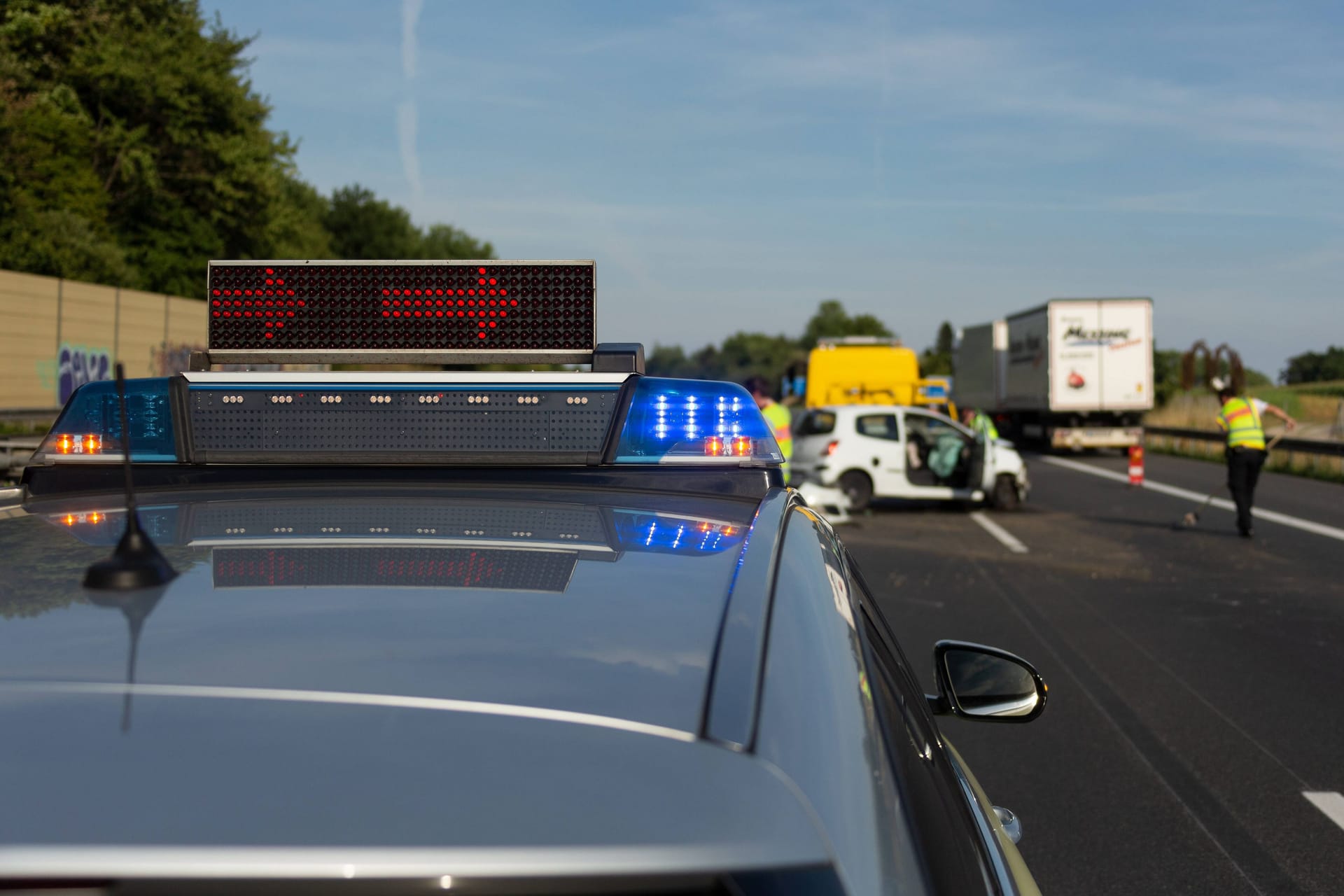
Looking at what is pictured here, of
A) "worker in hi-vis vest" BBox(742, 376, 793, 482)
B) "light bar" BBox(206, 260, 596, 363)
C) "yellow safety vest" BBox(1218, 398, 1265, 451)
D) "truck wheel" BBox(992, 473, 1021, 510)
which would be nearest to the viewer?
"light bar" BBox(206, 260, 596, 363)

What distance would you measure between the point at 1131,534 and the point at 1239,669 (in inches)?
334

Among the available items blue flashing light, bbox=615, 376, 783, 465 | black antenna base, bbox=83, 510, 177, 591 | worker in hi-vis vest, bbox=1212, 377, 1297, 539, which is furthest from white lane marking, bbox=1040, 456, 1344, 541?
black antenna base, bbox=83, 510, 177, 591

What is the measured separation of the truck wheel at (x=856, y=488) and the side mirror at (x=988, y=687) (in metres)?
17.9

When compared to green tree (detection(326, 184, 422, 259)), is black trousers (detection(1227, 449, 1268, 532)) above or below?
below

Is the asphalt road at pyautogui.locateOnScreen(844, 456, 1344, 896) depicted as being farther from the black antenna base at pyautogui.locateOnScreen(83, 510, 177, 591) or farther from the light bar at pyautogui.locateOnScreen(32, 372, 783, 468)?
the black antenna base at pyautogui.locateOnScreen(83, 510, 177, 591)

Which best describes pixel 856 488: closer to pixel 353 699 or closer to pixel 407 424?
pixel 407 424

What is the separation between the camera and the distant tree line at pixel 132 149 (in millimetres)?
40938

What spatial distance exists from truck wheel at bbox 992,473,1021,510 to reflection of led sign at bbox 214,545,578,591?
1913 centimetres

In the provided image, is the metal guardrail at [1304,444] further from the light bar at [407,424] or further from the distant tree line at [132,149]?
the distant tree line at [132,149]

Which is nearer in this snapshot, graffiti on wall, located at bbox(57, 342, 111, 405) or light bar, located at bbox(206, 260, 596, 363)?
light bar, located at bbox(206, 260, 596, 363)

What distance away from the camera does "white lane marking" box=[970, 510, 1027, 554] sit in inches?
615

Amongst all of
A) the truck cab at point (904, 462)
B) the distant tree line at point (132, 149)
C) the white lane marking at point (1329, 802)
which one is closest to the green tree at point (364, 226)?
the distant tree line at point (132, 149)

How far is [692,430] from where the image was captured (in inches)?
124

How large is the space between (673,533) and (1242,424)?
1645cm
